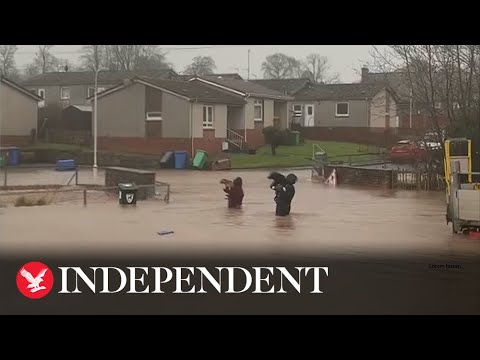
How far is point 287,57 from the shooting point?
7445 mm

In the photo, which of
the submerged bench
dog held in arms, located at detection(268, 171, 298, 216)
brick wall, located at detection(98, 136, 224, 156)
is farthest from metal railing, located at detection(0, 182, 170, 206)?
dog held in arms, located at detection(268, 171, 298, 216)

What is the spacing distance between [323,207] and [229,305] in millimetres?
1592

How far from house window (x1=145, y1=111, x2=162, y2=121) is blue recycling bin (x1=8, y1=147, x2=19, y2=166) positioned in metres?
1.27

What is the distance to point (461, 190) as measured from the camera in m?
7.30

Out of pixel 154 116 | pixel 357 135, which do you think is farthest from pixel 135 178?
pixel 357 135

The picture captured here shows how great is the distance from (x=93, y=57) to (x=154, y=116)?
96 centimetres

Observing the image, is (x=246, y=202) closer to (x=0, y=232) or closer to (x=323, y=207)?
(x=323, y=207)

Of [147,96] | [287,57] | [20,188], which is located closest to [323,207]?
[287,57]

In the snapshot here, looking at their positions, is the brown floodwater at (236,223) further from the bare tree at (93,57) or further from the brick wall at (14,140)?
the bare tree at (93,57)

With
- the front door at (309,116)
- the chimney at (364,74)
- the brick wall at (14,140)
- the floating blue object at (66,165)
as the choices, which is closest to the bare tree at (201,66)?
the front door at (309,116)

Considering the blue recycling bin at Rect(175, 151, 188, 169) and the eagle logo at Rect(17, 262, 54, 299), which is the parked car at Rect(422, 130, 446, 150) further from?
the eagle logo at Rect(17, 262, 54, 299)

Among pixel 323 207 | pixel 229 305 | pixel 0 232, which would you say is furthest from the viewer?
pixel 323 207

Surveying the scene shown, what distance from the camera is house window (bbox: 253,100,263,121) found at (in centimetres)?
805

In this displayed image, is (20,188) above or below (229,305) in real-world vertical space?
above
